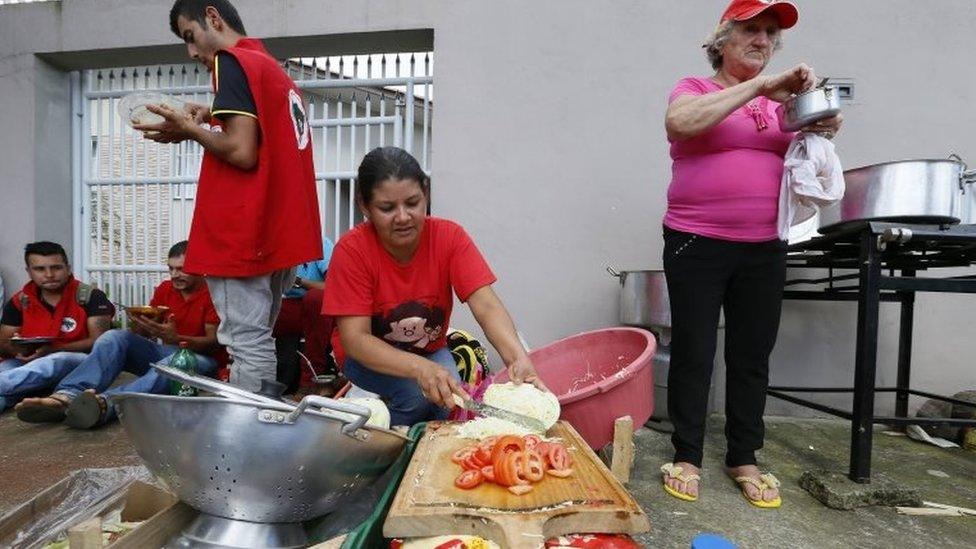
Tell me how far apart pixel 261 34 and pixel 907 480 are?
200 inches

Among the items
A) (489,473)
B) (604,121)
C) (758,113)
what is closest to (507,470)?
(489,473)

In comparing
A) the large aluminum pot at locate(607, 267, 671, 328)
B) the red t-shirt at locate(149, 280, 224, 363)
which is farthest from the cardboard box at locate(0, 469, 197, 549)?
the large aluminum pot at locate(607, 267, 671, 328)

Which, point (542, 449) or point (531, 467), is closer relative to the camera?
point (531, 467)

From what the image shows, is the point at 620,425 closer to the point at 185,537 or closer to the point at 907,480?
the point at 185,537

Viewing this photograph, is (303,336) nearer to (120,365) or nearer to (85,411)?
(120,365)

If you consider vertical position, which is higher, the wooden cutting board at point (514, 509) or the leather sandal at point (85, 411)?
the wooden cutting board at point (514, 509)

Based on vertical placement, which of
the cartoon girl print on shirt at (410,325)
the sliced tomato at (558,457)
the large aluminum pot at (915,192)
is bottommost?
the sliced tomato at (558,457)

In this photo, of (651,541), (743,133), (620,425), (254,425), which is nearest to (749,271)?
(743,133)

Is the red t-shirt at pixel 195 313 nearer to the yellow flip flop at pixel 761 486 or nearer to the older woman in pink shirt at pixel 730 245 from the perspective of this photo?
the older woman in pink shirt at pixel 730 245

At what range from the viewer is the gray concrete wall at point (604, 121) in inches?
139

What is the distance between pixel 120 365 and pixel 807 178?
3828 mm

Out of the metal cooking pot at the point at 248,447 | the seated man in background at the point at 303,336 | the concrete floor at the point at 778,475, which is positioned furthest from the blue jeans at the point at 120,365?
the metal cooking pot at the point at 248,447

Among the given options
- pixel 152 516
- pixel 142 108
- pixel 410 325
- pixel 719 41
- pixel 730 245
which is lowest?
pixel 152 516

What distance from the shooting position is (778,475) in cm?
254
